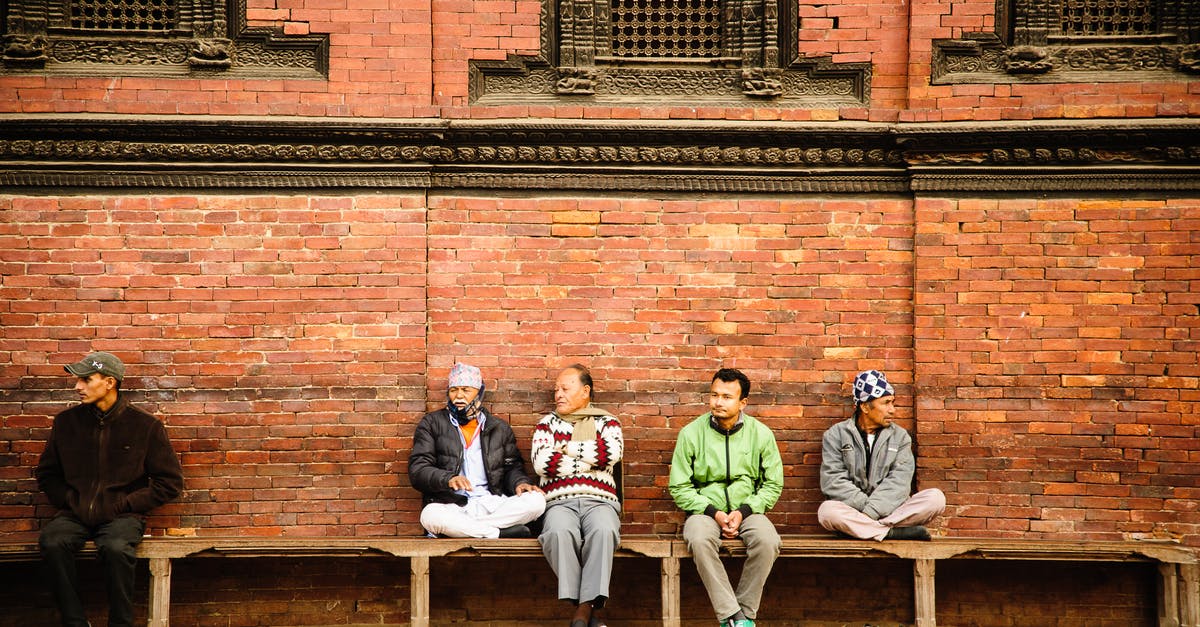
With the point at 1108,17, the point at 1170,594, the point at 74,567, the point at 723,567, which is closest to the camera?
the point at 74,567

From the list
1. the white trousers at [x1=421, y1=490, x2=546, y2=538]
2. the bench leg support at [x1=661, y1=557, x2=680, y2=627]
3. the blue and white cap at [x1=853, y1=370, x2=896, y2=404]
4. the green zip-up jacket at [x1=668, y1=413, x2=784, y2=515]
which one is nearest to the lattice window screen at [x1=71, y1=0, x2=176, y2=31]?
the white trousers at [x1=421, y1=490, x2=546, y2=538]

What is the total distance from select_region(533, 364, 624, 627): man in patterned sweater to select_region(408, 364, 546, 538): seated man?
0.54 feet

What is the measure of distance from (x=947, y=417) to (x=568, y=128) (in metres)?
3.33

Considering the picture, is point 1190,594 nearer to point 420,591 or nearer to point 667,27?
point 420,591

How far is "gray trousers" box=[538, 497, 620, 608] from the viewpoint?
645 centimetres

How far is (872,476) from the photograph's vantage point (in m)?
6.89

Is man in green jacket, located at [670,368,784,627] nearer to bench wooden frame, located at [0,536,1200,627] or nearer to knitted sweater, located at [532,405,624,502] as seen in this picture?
bench wooden frame, located at [0,536,1200,627]

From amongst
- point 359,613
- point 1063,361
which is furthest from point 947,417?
point 359,613

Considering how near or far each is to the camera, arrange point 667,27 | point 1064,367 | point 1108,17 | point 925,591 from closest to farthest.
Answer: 1. point 925,591
2. point 1064,367
3. point 1108,17
4. point 667,27

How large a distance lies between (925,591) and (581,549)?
2.24m

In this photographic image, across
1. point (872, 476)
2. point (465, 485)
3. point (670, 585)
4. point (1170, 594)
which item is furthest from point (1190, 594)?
point (465, 485)

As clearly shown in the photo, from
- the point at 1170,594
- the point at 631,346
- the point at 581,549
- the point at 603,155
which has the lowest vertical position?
the point at 1170,594

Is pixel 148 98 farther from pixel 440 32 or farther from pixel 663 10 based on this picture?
pixel 663 10

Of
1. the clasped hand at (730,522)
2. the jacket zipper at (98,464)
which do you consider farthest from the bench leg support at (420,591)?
the jacket zipper at (98,464)
